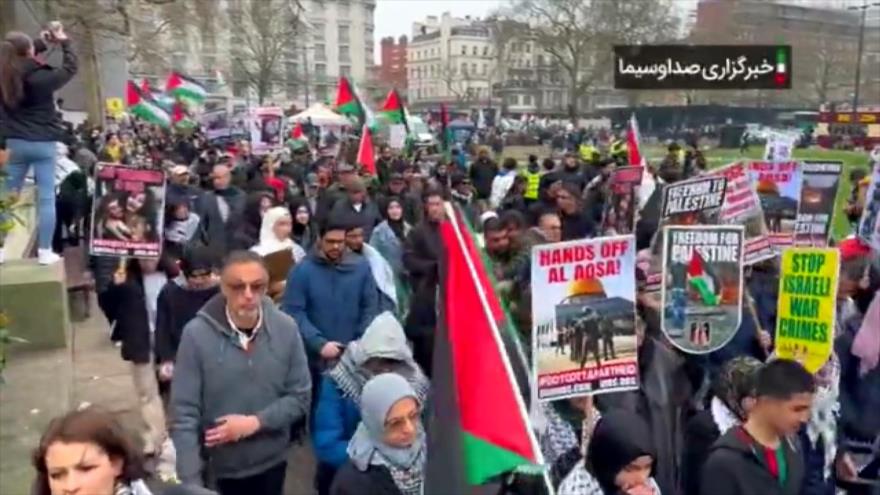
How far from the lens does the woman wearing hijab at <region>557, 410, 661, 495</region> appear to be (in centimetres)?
323

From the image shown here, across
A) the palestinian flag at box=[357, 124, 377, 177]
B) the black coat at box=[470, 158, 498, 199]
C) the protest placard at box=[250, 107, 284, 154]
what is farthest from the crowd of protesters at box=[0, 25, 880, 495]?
the black coat at box=[470, 158, 498, 199]

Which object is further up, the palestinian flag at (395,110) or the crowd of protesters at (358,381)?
the palestinian flag at (395,110)

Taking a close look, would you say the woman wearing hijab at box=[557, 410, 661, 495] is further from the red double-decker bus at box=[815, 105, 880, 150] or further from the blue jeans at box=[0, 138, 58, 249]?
the red double-decker bus at box=[815, 105, 880, 150]

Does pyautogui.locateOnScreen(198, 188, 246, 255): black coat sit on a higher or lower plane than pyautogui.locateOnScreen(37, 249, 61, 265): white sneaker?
higher

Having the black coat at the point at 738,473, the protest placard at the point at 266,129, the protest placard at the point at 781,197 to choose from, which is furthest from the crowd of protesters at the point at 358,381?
the protest placard at the point at 266,129

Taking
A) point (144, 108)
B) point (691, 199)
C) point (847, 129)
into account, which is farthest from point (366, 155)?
point (847, 129)

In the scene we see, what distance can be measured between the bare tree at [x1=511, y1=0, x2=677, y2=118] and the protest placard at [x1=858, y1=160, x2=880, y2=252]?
59653 millimetres

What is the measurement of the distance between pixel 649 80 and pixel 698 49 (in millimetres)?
585

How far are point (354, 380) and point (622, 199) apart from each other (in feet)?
20.3

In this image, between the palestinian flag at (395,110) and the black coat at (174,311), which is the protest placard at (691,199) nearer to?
the black coat at (174,311)

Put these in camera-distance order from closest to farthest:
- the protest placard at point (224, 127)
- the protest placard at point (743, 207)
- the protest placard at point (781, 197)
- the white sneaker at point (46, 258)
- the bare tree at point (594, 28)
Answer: the protest placard at point (743, 207) → the white sneaker at point (46, 258) → the protest placard at point (781, 197) → the protest placard at point (224, 127) → the bare tree at point (594, 28)

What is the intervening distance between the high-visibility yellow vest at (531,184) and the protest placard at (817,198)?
5398mm

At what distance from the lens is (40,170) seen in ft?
22.9

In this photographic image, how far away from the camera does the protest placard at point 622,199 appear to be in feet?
31.4
